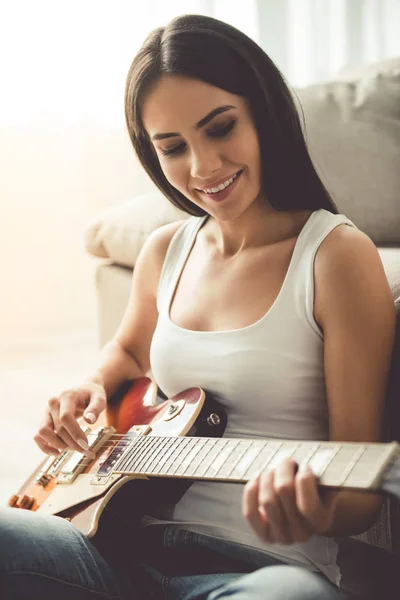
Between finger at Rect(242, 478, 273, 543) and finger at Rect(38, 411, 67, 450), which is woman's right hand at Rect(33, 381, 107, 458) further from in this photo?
finger at Rect(242, 478, 273, 543)

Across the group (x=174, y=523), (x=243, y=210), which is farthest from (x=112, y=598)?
(x=243, y=210)

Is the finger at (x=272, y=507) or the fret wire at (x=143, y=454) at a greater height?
the finger at (x=272, y=507)

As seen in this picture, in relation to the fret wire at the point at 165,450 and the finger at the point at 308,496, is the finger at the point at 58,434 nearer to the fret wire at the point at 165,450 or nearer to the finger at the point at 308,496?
the fret wire at the point at 165,450

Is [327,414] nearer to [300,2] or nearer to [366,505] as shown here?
[366,505]

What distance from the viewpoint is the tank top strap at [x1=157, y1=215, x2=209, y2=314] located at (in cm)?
126

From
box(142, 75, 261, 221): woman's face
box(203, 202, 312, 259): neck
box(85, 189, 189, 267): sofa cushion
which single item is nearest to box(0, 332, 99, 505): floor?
box(85, 189, 189, 267): sofa cushion

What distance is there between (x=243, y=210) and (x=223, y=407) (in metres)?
0.28

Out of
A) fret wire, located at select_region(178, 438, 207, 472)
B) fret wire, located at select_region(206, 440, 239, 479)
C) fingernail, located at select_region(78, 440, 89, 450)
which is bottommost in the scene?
fingernail, located at select_region(78, 440, 89, 450)

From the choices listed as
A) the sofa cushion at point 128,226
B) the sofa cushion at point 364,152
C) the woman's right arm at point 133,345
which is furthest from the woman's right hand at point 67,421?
the sofa cushion at point 364,152

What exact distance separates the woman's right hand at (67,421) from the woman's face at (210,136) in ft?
1.14

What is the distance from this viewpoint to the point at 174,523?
1.06 metres

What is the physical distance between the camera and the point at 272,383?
1.05 meters

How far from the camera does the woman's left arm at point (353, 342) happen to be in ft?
3.02

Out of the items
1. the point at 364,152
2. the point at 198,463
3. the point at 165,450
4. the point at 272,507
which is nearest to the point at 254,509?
the point at 272,507
